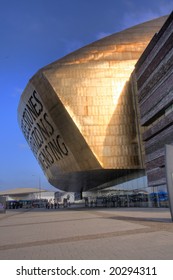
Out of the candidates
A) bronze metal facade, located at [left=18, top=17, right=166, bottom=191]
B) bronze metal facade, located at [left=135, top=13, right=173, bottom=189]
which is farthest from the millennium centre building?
bronze metal facade, located at [left=135, top=13, right=173, bottom=189]

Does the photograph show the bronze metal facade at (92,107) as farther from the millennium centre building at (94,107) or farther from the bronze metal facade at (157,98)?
the bronze metal facade at (157,98)

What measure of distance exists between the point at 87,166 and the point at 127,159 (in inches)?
205

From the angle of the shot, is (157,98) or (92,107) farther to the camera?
(92,107)

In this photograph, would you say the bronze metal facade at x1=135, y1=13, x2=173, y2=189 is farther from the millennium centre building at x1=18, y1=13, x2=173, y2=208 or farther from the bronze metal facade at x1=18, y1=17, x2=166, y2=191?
the bronze metal facade at x1=18, y1=17, x2=166, y2=191

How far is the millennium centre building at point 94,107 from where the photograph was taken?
3662 cm

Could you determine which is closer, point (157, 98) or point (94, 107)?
point (157, 98)

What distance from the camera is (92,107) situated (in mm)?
37531

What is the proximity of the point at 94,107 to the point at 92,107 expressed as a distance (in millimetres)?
262

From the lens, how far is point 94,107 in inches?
1479

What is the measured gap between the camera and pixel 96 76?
3844 cm

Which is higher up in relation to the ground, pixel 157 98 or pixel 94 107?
pixel 94 107

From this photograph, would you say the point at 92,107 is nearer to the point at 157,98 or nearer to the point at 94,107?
the point at 94,107

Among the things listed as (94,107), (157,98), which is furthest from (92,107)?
(157,98)
